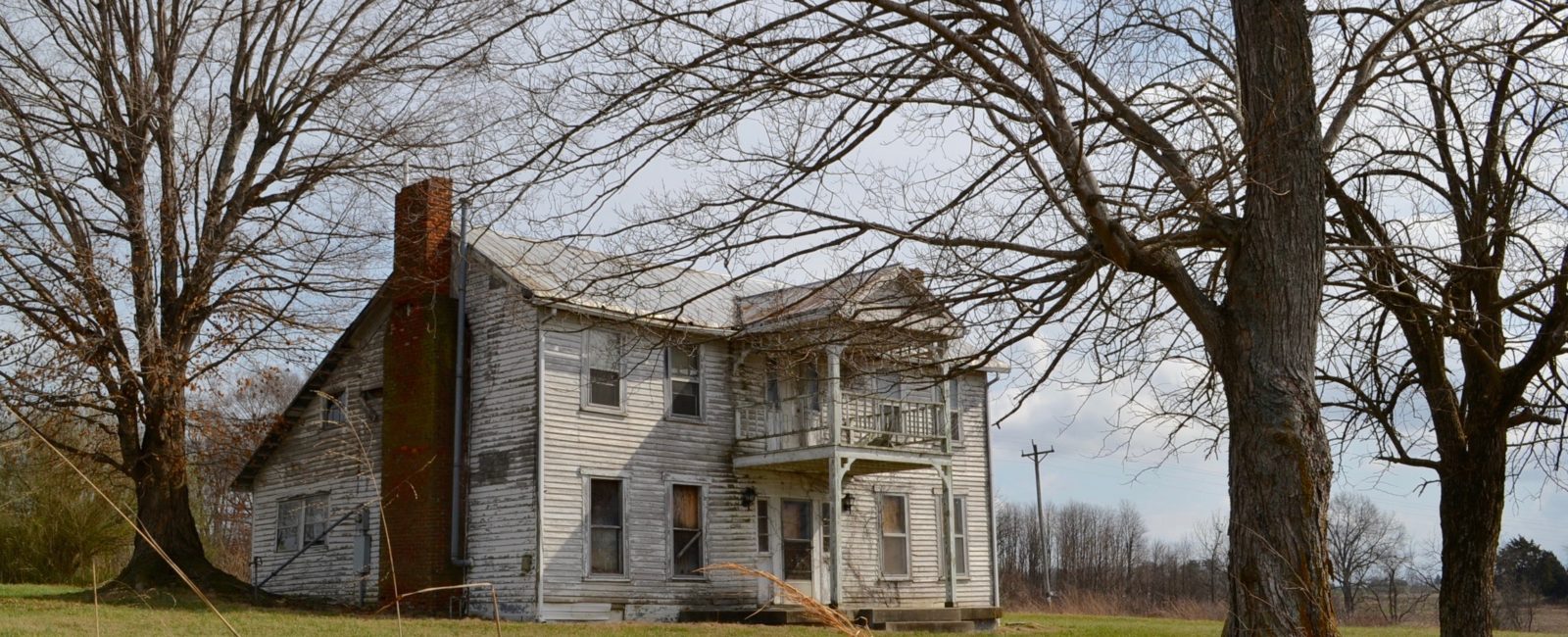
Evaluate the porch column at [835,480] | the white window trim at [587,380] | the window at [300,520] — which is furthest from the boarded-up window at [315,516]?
the porch column at [835,480]

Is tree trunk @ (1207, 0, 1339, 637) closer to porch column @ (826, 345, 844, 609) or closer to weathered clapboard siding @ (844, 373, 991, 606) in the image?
porch column @ (826, 345, 844, 609)

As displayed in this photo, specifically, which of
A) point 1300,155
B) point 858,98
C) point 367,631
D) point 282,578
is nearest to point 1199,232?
point 1300,155

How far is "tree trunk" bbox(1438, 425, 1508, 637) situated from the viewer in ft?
38.3

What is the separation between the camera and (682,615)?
71.7 feet

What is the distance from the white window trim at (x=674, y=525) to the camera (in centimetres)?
2209

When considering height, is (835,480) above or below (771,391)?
below

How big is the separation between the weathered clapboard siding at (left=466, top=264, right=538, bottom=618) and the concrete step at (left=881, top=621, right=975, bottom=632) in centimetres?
570

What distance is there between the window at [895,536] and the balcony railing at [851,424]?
6.68 ft

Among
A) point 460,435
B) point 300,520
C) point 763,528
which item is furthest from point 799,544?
point 300,520

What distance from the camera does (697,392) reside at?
2333 cm

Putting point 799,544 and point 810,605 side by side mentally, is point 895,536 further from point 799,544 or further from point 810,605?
point 810,605

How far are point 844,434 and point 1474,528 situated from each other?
12950mm

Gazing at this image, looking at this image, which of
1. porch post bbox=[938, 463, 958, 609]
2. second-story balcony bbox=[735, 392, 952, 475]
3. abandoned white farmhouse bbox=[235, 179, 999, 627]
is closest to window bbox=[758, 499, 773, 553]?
abandoned white farmhouse bbox=[235, 179, 999, 627]

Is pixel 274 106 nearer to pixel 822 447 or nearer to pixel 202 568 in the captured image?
pixel 202 568
